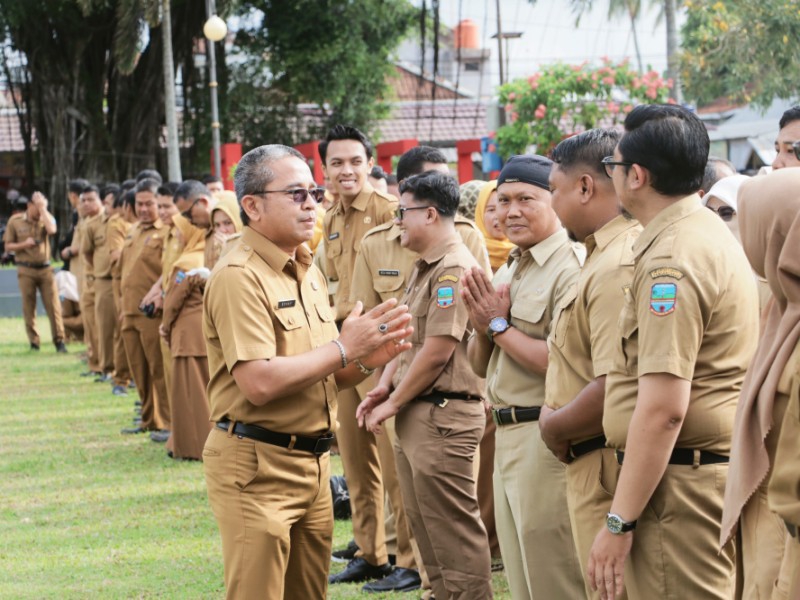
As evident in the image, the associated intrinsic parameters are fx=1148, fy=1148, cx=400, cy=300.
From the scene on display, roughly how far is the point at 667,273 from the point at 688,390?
0.31 m

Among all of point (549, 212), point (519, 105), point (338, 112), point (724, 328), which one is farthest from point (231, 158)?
point (724, 328)

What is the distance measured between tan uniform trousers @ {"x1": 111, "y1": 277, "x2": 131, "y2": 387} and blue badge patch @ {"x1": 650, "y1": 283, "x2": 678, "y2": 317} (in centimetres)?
1050

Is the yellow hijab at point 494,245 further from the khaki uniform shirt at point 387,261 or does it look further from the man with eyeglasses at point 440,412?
the man with eyeglasses at point 440,412

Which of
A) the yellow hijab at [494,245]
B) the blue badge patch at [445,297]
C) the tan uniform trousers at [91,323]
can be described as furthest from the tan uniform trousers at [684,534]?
the tan uniform trousers at [91,323]

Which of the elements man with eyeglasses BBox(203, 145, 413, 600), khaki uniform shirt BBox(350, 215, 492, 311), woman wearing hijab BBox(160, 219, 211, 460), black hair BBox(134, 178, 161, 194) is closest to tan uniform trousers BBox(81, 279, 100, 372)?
black hair BBox(134, 178, 161, 194)

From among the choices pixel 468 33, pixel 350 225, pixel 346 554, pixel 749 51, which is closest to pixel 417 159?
pixel 350 225

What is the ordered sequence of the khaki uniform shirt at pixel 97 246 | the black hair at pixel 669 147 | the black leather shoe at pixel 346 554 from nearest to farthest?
the black hair at pixel 669 147 < the black leather shoe at pixel 346 554 < the khaki uniform shirt at pixel 97 246

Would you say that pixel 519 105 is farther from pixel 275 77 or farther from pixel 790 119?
pixel 790 119

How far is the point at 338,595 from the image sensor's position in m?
5.89

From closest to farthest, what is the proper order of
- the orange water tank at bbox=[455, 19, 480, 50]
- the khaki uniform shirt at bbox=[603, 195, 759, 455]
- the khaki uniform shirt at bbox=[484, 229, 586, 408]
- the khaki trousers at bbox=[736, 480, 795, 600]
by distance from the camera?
the khaki trousers at bbox=[736, 480, 795, 600] < the khaki uniform shirt at bbox=[603, 195, 759, 455] < the khaki uniform shirt at bbox=[484, 229, 586, 408] < the orange water tank at bbox=[455, 19, 480, 50]

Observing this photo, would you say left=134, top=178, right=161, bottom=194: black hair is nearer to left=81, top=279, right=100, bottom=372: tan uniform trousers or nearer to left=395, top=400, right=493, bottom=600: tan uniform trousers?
left=81, top=279, right=100, bottom=372: tan uniform trousers

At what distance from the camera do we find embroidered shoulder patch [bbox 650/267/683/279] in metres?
2.99

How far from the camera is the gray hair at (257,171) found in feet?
13.1

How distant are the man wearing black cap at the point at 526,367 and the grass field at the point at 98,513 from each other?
5.77 ft
